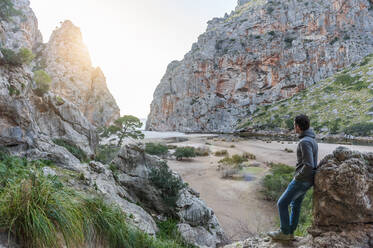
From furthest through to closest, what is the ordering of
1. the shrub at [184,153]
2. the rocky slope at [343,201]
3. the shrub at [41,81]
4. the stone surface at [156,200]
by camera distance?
the shrub at [184,153] → the shrub at [41,81] → the stone surface at [156,200] → the rocky slope at [343,201]

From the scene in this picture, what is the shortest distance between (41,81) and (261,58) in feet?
271

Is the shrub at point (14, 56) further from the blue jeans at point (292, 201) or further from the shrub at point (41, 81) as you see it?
the blue jeans at point (292, 201)

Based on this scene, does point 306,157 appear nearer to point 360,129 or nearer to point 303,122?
point 303,122

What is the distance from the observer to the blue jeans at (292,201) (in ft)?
9.95

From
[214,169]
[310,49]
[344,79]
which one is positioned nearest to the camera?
[214,169]

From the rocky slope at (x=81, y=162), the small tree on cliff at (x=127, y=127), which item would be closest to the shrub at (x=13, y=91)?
the rocky slope at (x=81, y=162)

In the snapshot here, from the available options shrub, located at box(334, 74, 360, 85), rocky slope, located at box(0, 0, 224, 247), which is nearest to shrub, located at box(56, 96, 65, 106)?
rocky slope, located at box(0, 0, 224, 247)

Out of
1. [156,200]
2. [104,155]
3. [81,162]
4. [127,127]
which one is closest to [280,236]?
[156,200]

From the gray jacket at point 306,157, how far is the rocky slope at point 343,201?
0.52ft

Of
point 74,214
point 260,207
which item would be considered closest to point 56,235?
point 74,214

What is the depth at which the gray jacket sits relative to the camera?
9.46 ft

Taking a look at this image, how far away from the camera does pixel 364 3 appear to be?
65.6 metres

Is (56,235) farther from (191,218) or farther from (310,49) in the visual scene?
(310,49)

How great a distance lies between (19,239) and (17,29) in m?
58.0
